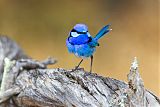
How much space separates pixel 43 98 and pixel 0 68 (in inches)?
26.3

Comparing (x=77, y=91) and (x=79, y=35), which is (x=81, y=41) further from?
(x=77, y=91)

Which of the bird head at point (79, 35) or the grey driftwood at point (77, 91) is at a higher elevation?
the bird head at point (79, 35)

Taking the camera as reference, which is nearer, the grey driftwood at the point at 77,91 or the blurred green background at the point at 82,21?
the grey driftwood at the point at 77,91

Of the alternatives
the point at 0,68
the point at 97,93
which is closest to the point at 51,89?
the point at 97,93

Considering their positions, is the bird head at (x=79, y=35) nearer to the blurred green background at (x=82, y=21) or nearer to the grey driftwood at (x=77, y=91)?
the grey driftwood at (x=77, y=91)

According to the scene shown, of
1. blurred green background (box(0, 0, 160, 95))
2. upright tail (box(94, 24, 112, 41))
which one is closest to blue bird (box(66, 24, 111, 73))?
upright tail (box(94, 24, 112, 41))

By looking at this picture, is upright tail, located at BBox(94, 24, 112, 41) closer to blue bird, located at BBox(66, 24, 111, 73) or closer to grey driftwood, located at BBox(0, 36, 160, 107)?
blue bird, located at BBox(66, 24, 111, 73)

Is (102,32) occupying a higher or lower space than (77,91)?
higher

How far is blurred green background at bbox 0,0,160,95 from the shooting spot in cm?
374

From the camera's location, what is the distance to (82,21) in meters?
3.80

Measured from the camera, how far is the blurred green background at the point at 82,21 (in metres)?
3.74

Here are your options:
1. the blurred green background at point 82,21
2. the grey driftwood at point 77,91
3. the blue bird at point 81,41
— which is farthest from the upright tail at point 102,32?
the blurred green background at point 82,21

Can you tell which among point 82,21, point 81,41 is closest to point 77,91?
point 81,41

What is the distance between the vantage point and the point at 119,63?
3693 millimetres
